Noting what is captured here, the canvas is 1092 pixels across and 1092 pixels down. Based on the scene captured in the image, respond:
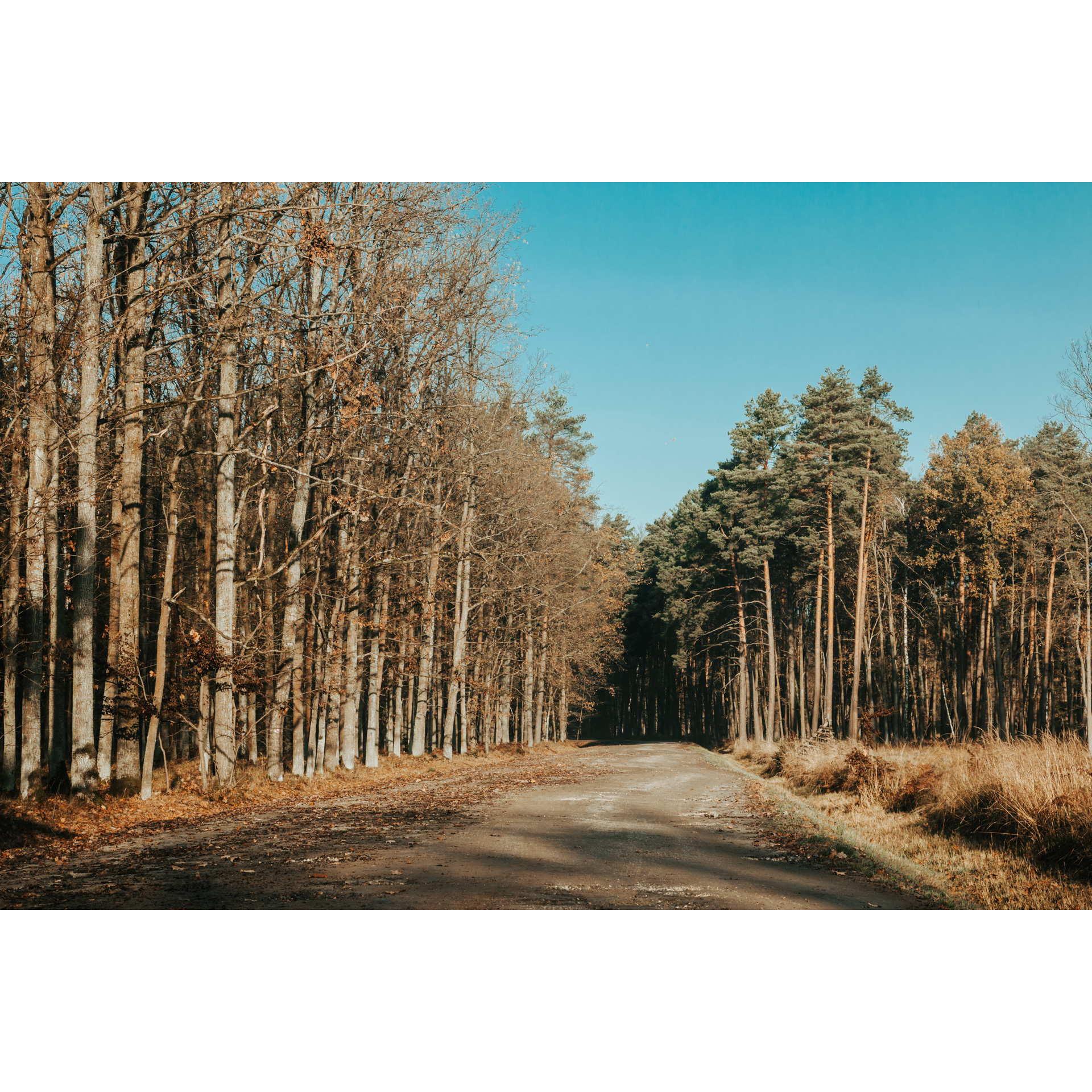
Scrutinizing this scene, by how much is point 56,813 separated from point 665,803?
33.0ft

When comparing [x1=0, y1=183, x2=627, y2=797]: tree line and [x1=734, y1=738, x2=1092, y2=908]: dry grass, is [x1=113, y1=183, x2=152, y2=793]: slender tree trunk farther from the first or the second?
[x1=734, y1=738, x2=1092, y2=908]: dry grass

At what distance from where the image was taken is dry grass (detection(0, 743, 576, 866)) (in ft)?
32.8

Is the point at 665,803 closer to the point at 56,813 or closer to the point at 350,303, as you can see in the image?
the point at 56,813

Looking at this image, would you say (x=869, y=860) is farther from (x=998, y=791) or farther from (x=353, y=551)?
(x=353, y=551)

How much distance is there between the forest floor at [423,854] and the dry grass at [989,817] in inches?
39.1

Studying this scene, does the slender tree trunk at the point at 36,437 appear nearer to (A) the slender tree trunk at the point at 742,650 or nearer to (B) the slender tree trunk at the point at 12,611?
(B) the slender tree trunk at the point at 12,611

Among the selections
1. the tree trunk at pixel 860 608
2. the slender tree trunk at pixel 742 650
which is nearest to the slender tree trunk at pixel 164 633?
the tree trunk at pixel 860 608

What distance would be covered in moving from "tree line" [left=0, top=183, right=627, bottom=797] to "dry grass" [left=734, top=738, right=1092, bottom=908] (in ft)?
35.1

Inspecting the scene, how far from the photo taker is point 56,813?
1111 centimetres

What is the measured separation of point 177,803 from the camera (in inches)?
522

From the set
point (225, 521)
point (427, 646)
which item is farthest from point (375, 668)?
point (225, 521)

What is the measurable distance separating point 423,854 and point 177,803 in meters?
6.25

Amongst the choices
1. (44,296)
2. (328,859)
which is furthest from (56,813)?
(44,296)

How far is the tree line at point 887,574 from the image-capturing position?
110ft
